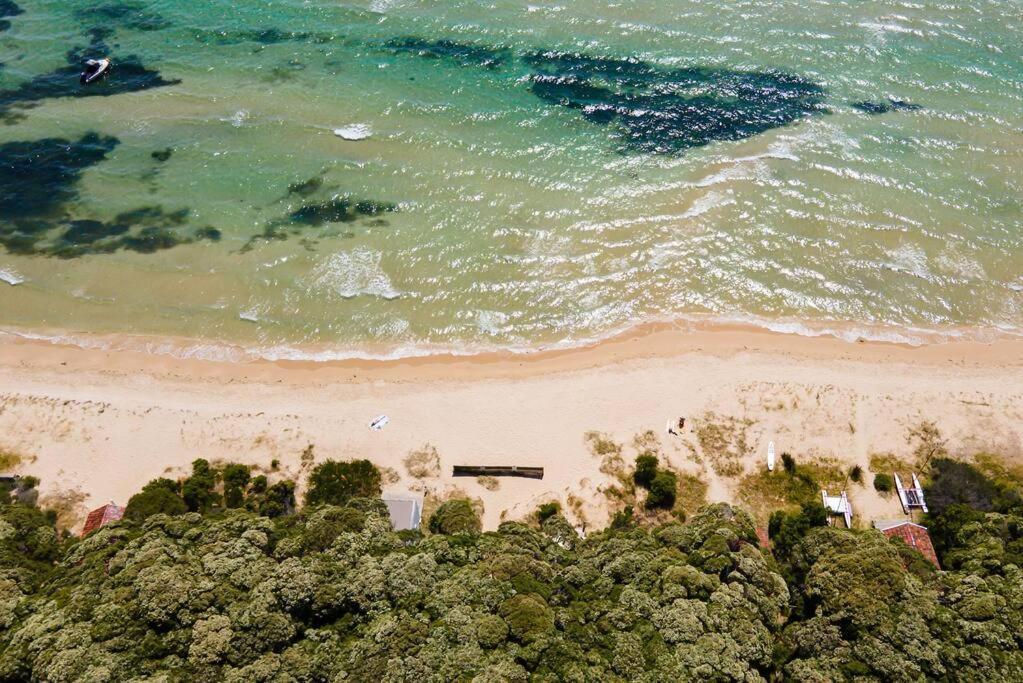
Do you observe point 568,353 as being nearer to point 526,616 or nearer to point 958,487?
point 526,616

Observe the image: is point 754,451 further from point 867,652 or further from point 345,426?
point 345,426

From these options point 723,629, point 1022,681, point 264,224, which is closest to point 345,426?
point 264,224

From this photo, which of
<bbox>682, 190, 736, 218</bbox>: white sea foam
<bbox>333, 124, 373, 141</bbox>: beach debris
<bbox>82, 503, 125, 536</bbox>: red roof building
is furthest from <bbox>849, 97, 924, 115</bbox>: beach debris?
<bbox>82, 503, 125, 536</bbox>: red roof building

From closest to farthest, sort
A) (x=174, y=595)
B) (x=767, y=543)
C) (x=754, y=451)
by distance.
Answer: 1. (x=174, y=595)
2. (x=767, y=543)
3. (x=754, y=451)

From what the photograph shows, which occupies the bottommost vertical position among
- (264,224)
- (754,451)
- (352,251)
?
(754,451)

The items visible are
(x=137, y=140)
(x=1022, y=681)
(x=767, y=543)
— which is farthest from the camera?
(x=137, y=140)

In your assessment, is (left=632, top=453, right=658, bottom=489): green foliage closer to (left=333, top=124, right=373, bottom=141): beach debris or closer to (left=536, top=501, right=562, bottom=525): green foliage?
(left=536, top=501, right=562, bottom=525): green foliage

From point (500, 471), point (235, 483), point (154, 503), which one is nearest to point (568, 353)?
point (500, 471)
